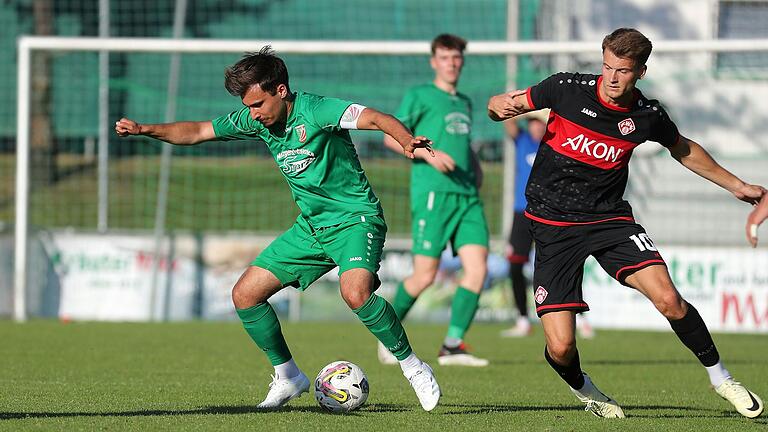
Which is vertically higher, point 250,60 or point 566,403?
point 250,60

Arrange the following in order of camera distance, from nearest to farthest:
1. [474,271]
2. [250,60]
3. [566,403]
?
1. [250,60]
2. [566,403]
3. [474,271]

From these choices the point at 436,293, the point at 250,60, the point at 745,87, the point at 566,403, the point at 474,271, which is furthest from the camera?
the point at 745,87

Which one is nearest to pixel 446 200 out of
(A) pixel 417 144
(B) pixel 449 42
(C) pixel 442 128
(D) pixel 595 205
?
(C) pixel 442 128

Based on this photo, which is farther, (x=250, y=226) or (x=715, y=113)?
(x=250, y=226)

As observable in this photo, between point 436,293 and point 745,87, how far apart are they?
5.34 m

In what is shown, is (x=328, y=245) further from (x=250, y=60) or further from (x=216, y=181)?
(x=216, y=181)

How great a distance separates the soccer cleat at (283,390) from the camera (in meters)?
6.69

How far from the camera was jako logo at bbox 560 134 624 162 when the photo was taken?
256 inches

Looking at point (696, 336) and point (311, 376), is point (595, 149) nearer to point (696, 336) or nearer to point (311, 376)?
point (696, 336)

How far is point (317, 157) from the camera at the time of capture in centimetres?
667

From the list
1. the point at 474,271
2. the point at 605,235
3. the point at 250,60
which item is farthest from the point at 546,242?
the point at 474,271

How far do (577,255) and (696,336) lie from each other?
0.76 m

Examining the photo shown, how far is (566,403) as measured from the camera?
23.8ft

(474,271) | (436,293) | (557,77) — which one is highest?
(557,77)
